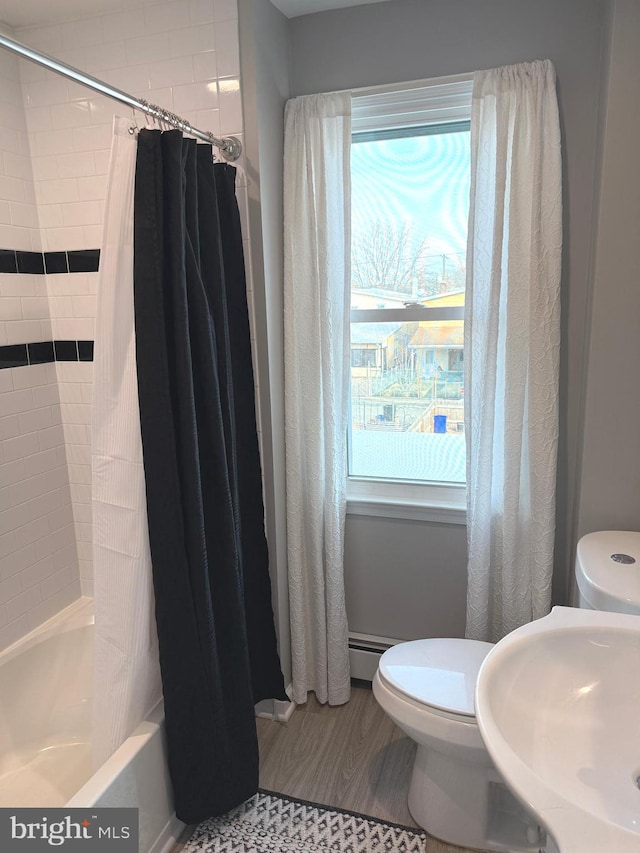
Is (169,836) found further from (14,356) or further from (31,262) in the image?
(31,262)

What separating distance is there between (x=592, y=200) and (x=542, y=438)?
733 mm

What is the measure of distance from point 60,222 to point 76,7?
68 cm

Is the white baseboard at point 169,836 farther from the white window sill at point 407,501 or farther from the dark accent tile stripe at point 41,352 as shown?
the dark accent tile stripe at point 41,352

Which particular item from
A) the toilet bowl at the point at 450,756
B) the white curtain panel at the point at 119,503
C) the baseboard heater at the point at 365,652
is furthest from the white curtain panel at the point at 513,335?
the white curtain panel at the point at 119,503

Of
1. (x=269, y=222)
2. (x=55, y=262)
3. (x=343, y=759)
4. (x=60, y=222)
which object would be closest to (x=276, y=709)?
(x=343, y=759)

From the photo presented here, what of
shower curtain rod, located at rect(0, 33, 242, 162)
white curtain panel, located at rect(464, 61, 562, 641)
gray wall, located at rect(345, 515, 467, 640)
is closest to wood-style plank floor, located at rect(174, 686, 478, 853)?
gray wall, located at rect(345, 515, 467, 640)

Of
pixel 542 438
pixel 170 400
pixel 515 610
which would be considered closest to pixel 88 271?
pixel 170 400

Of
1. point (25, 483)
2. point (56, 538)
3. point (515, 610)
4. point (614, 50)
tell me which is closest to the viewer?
point (614, 50)

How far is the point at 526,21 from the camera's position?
5.99 feet

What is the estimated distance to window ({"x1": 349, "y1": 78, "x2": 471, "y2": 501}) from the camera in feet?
6.68

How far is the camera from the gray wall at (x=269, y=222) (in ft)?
6.13

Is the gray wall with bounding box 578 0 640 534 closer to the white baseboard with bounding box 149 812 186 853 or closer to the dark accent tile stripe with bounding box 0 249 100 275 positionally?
the white baseboard with bounding box 149 812 186 853

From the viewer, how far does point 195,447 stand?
161cm

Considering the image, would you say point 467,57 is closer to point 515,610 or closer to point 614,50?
point 614,50
